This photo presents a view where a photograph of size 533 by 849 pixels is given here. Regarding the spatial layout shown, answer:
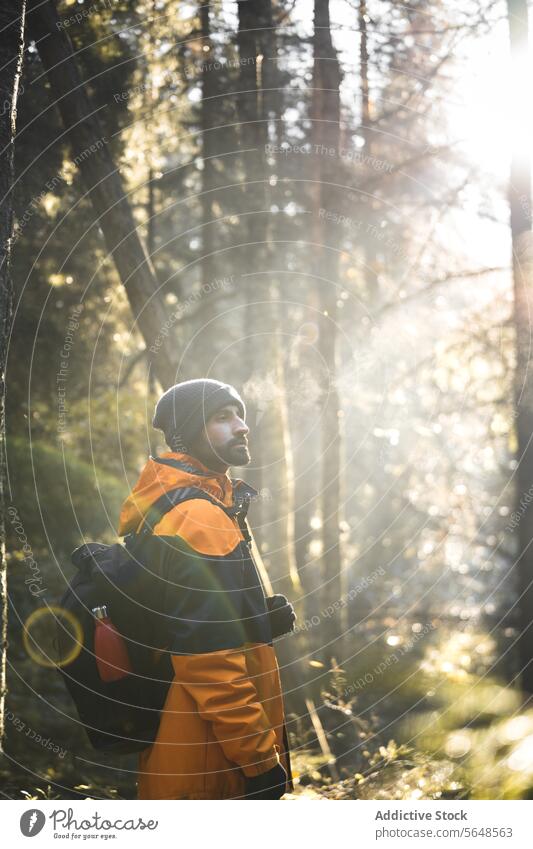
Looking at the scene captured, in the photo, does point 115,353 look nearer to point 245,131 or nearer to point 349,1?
point 245,131

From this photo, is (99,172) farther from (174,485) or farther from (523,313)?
(523,313)

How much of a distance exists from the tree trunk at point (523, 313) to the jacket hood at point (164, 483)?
4.71 m

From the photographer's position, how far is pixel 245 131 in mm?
10312

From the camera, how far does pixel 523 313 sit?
7.78 meters

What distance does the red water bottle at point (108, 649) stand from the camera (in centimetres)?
380

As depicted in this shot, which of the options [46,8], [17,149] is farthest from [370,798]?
[17,149]

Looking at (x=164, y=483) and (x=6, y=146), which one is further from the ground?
(x=6, y=146)

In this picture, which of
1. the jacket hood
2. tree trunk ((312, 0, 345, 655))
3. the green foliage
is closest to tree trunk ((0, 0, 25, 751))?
the jacket hood

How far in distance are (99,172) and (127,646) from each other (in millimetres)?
4665

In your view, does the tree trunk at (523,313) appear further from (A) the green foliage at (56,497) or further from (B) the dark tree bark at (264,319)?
(A) the green foliage at (56,497)

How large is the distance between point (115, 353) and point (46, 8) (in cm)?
648

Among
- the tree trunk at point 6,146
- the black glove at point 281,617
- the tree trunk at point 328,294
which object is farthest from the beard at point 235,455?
the tree trunk at point 328,294
